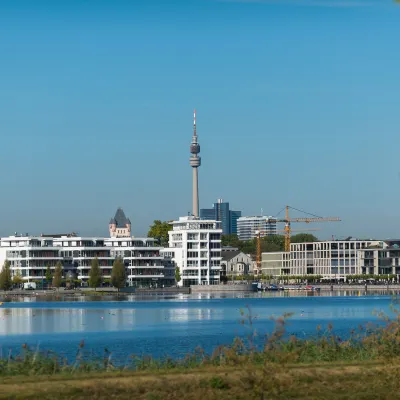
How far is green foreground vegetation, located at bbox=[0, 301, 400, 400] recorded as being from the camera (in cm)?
2367

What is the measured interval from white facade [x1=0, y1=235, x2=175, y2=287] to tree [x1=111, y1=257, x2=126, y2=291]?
13106 mm

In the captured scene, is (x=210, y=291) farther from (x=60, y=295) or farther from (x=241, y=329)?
(x=241, y=329)

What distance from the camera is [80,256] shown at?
194250 mm

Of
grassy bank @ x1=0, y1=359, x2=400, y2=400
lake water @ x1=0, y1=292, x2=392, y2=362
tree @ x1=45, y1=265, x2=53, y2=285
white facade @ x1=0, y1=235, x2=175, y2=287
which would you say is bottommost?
lake water @ x1=0, y1=292, x2=392, y2=362

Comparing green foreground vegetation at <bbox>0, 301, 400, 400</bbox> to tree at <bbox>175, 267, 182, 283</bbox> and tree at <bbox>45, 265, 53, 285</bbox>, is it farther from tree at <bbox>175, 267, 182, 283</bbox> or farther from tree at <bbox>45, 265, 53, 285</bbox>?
tree at <bbox>175, 267, 182, 283</bbox>

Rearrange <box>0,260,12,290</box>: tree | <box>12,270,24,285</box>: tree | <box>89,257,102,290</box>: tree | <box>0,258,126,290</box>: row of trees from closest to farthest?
1. <box>0,260,12,290</box>: tree
2. <box>0,258,126,290</box>: row of trees
3. <box>89,257,102,290</box>: tree
4. <box>12,270,24,285</box>: tree

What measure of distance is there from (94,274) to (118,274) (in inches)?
163

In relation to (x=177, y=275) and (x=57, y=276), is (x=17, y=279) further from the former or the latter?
(x=177, y=275)

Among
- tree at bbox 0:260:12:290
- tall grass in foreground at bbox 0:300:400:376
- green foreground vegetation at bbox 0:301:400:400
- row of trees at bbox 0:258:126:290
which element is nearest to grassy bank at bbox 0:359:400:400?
green foreground vegetation at bbox 0:301:400:400

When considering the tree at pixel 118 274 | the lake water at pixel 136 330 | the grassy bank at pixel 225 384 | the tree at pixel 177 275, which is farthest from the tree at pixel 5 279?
the grassy bank at pixel 225 384

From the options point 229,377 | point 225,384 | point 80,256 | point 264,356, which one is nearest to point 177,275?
point 80,256

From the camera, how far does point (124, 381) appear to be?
2509 centimetres

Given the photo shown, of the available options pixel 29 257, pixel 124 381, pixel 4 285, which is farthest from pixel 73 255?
pixel 124 381

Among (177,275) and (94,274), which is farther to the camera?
(177,275)
